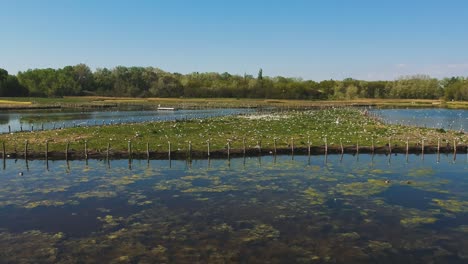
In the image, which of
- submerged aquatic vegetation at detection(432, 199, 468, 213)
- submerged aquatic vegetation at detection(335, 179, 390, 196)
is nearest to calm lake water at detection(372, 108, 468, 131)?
submerged aquatic vegetation at detection(335, 179, 390, 196)

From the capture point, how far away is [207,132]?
179ft

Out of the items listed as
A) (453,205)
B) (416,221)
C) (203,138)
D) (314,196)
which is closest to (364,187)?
(314,196)

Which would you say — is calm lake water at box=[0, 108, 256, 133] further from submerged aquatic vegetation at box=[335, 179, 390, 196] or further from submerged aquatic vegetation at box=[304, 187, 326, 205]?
submerged aquatic vegetation at box=[335, 179, 390, 196]

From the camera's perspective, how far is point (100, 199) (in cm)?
2720

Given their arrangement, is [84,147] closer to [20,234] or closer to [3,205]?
[3,205]

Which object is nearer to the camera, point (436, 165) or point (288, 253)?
point (288, 253)

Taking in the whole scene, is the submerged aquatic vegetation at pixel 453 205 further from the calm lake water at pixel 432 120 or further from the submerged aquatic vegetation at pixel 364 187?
the calm lake water at pixel 432 120

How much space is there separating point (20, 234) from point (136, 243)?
19.7 feet

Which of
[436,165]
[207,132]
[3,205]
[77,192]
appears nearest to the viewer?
[3,205]

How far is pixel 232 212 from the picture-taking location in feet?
80.7

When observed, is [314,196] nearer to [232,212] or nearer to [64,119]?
[232,212]

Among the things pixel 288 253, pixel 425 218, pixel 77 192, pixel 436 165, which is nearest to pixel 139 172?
pixel 77 192

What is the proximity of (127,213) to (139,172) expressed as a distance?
10391mm

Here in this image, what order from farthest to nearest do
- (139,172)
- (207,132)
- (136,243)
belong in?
(207,132), (139,172), (136,243)
